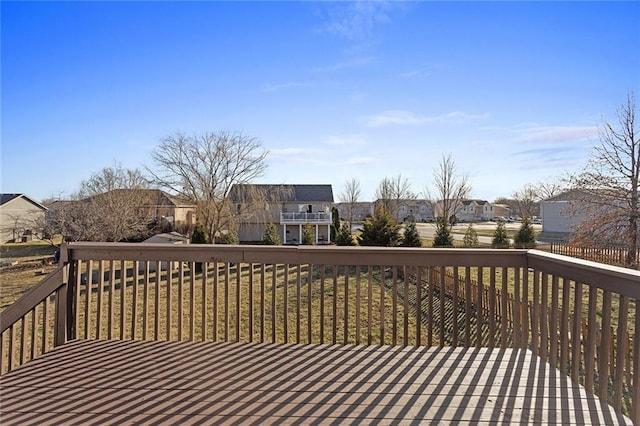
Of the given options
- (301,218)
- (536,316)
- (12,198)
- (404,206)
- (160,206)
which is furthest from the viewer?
(404,206)

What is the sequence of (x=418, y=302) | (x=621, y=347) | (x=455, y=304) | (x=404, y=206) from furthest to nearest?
(x=404, y=206) < (x=418, y=302) < (x=455, y=304) < (x=621, y=347)

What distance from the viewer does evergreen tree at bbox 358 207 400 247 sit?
15.1 meters

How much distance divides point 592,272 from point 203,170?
1866 centimetres

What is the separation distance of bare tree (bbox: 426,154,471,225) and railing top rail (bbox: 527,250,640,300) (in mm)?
20207

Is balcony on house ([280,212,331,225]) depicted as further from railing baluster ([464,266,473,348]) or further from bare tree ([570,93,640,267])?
railing baluster ([464,266,473,348])

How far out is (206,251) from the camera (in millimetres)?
2703

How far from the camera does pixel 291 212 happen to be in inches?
985

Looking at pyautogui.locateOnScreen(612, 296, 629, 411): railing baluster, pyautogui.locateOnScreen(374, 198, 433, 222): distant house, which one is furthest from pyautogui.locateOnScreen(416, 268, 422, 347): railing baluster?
pyautogui.locateOnScreen(374, 198, 433, 222): distant house

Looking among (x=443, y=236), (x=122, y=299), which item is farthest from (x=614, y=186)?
(x=122, y=299)

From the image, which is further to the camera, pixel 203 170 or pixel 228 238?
pixel 203 170

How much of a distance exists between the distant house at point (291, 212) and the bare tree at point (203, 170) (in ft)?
5.38

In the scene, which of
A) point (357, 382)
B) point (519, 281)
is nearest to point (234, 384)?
point (357, 382)

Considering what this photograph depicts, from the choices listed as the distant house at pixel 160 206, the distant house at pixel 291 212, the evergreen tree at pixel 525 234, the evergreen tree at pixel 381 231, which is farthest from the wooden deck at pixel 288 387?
the distant house at pixel 291 212

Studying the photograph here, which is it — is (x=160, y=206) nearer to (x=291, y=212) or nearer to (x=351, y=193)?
(x=291, y=212)
